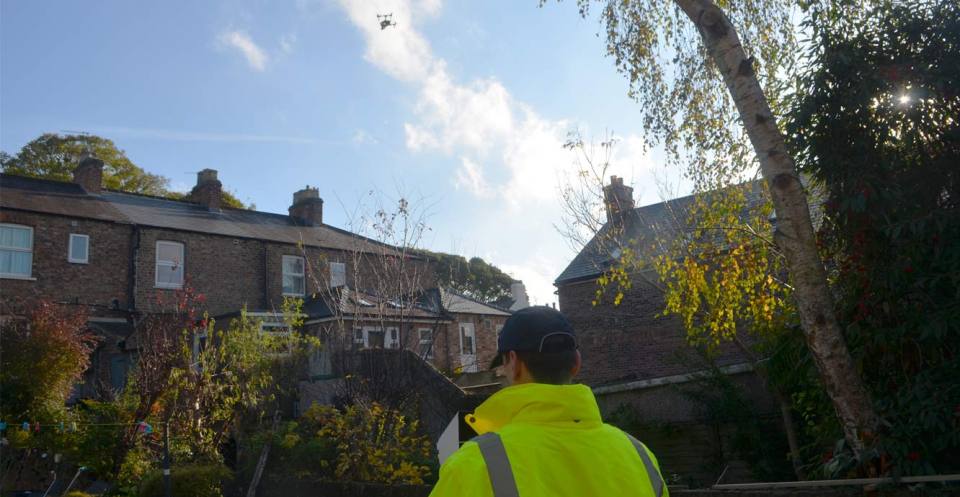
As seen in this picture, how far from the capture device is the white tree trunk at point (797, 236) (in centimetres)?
582

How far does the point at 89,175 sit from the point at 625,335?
58.3 feet

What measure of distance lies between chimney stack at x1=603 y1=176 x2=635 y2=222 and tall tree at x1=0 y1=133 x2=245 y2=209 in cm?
2265

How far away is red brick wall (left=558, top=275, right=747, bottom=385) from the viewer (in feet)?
69.3

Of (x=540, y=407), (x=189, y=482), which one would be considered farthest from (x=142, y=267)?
(x=540, y=407)

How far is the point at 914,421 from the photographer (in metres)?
5.46

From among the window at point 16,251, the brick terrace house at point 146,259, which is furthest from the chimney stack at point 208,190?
the window at point 16,251

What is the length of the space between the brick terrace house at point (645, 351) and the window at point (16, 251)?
1518 centimetres

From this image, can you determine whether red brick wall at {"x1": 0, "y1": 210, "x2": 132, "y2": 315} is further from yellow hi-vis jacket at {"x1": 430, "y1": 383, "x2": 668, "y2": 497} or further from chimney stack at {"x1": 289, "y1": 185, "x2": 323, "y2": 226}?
yellow hi-vis jacket at {"x1": 430, "y1": 383, "x2": 668, "y2": 497}

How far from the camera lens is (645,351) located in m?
21.6

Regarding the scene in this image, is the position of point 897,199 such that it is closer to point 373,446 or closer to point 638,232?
point 373,446

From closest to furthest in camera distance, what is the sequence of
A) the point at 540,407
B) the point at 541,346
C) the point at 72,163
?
1. the point at 540,407
2. the point at 541,346
3. the point at 72,163

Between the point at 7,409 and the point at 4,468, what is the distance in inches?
70.5

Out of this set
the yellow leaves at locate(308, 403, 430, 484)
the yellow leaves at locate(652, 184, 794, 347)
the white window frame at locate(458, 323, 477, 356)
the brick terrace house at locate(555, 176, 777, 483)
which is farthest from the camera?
the white window frame at locate(458, 323, 477, 356)

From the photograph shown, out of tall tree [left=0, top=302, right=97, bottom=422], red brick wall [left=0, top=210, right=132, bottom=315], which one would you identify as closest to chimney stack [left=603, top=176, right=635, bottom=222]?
tall tree [left=0, top=302, right=97, bottom=422]
